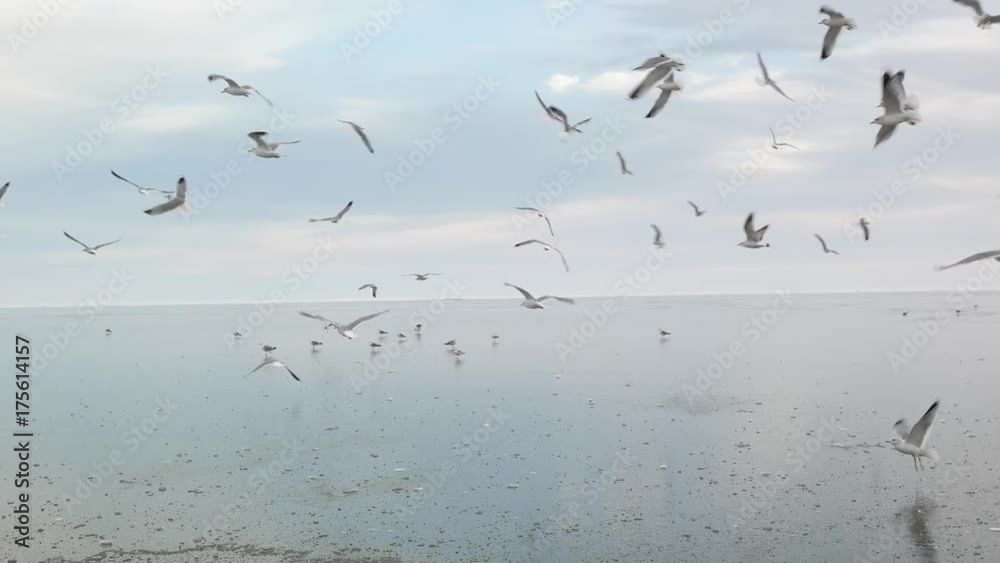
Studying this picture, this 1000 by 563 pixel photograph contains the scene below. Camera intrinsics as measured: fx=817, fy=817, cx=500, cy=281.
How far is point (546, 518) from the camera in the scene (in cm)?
1276

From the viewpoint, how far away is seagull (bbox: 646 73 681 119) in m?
14.8

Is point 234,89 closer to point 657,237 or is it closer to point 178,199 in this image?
point 178,199

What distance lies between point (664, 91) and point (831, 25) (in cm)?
299

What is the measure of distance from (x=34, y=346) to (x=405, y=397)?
38790 millimetres

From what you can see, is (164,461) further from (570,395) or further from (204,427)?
(570,395)

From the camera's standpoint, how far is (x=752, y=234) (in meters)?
19.0

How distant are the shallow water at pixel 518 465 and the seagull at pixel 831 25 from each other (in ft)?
24.5

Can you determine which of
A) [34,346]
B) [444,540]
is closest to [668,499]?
[444,540]

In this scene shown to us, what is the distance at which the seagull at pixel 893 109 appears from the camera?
1262 centimetres

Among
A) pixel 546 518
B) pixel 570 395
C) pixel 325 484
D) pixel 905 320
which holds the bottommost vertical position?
pixel 905 320

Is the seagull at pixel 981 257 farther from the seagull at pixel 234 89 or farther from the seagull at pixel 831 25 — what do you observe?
the seagull at pixel 234 89

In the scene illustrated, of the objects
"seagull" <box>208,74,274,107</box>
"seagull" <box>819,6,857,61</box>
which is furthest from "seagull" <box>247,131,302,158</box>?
"seagull" <box>819,6,857,61</box>

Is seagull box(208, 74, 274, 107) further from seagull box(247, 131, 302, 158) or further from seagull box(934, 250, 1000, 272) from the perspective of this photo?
seagull box(934, 250, 1000, 272)

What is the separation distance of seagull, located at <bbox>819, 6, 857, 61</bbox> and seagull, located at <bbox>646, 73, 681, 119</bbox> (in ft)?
8.22
